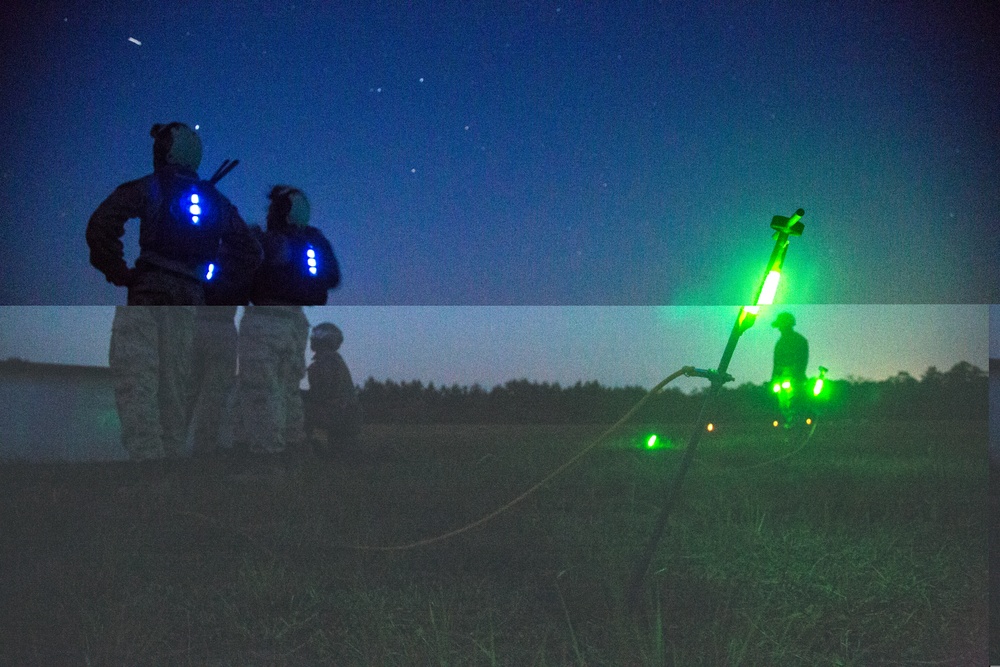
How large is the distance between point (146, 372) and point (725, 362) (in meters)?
1.93

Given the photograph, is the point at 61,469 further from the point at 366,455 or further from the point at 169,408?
the point at 366,455

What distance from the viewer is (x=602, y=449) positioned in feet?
9.20

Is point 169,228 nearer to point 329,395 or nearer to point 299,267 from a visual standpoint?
point 299,267

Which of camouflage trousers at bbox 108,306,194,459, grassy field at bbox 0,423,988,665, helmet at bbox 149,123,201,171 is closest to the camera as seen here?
grassy field at bbox 0,423,988,665

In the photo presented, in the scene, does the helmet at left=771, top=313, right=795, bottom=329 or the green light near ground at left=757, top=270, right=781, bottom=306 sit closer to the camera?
the green light near ground at left=757, top=270, right=781, bottom=306

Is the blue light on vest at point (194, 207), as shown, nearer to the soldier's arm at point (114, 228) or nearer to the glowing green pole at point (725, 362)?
the soldier's arm at point (114, 228)

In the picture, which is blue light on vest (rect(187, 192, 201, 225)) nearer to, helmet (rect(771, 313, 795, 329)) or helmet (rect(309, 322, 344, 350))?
helmet (rect(309, 322, 344, 350))

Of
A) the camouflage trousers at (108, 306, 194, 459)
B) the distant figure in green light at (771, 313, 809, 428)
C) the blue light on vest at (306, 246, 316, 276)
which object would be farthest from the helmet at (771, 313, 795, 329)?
the blue light on vest at (306, 246, 316, 276)

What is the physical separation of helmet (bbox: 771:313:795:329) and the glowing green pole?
0.12 metres

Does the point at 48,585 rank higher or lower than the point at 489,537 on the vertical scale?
lower

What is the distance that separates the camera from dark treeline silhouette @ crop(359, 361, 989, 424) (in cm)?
267

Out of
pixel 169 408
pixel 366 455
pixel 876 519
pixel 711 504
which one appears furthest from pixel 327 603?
pixel 876 519

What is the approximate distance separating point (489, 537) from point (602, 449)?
49cm

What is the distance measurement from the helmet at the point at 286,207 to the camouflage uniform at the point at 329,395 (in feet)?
5.74
